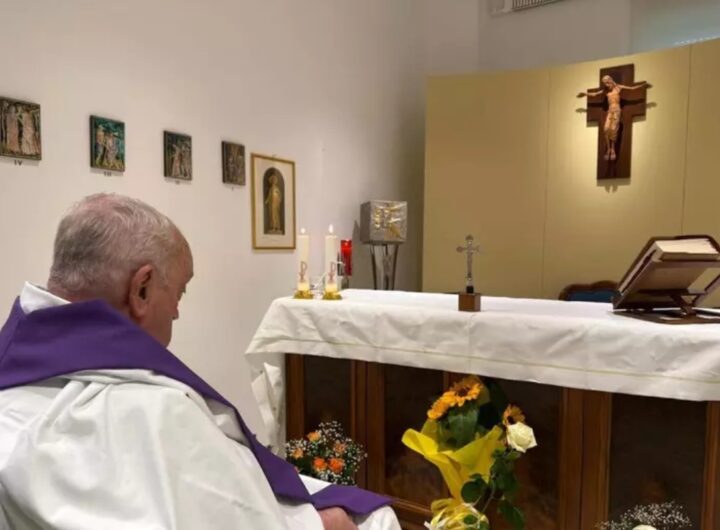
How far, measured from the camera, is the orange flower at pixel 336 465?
2.03 metres

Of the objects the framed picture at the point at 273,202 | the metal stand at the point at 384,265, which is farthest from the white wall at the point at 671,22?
the framed picture at the point at 273,202

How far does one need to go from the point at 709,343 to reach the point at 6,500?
1.74 m

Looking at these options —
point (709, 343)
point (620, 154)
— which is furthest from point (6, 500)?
point (620, 154)

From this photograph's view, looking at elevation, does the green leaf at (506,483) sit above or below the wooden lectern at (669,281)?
below

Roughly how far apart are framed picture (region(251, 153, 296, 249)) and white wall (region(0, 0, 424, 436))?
8 centimetres

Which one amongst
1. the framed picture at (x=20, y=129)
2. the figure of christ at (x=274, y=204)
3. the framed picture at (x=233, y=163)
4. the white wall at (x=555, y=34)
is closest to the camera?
the framed picture at (x=20, y=129)

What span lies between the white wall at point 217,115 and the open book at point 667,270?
2101 millimetres

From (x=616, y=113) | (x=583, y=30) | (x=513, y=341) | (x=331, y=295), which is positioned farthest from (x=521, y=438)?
(x=583, y=30)

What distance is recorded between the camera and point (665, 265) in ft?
5.71

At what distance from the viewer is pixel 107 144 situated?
2535 mm

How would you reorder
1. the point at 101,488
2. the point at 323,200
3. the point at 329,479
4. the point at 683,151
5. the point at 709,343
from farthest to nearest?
the point at 323,200, the point at 683,151, the point at 329,479, the point at 709,343, the point at 101,488

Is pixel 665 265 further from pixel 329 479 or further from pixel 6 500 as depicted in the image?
pixel 6 500

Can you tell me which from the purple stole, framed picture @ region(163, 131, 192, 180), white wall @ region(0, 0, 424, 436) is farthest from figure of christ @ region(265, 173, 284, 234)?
the purple stole

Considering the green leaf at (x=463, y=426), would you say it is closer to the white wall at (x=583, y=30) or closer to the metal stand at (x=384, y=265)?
the metal stand at (x=384, y=265)
